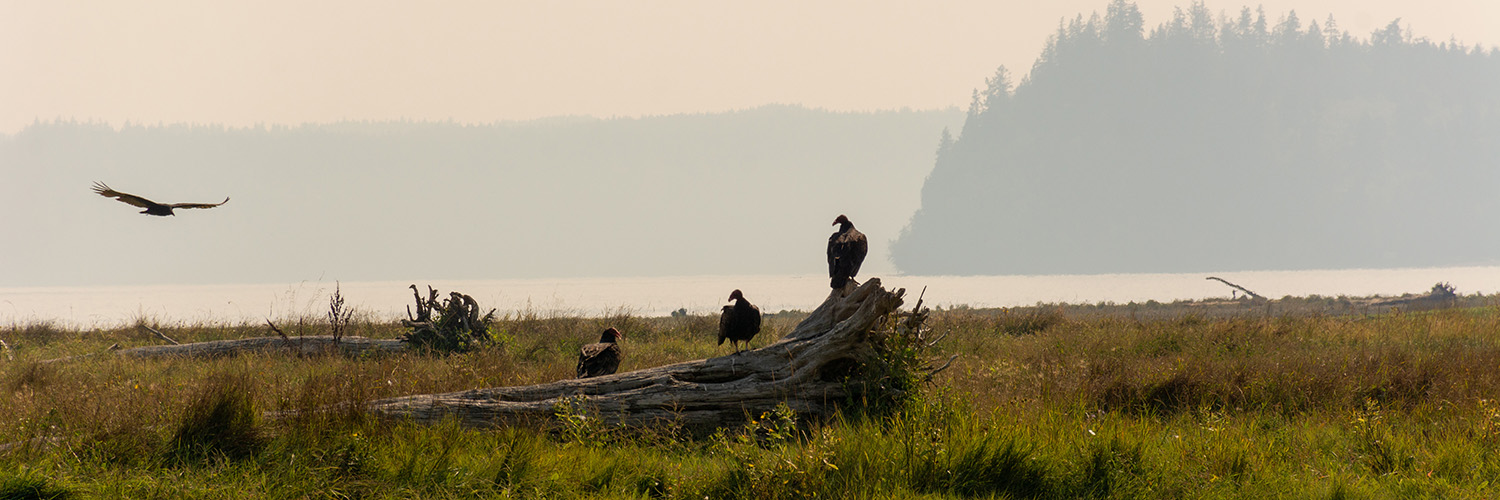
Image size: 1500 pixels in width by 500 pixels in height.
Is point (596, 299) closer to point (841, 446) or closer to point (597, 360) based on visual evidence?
point (597, 360)

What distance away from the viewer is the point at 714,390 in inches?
316

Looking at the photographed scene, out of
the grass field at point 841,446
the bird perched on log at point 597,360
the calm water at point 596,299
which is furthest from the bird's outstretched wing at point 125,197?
the calm water at point 596,299

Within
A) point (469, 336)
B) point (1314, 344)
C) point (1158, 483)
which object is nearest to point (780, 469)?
point (1158, 483)

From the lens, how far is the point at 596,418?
7.41 meters

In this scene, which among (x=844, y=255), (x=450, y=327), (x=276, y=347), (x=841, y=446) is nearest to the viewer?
(x=841, y=446)

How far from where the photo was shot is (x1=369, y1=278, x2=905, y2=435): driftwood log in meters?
7.73

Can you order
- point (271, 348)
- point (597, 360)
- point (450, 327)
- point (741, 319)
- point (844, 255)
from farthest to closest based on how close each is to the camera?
1. point (271, 348)
2. point (450, 327)
3. point (844, 255)
4. point (741, 319)
5. point (597, 360)

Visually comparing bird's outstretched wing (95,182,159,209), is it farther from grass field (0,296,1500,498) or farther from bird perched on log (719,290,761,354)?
bird perched on log (719,290,761,354)

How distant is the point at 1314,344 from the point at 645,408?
12393 mm

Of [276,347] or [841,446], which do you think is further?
[276,347]

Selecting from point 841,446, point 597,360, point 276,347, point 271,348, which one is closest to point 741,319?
point 597,360

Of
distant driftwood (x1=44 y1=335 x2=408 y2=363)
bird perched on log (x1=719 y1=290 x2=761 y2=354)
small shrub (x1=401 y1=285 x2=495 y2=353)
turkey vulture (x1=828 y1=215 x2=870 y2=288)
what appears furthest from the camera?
distant driftwood (x1=44 y1=335 x2=408 y2=363)

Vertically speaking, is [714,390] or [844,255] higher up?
[844,255]

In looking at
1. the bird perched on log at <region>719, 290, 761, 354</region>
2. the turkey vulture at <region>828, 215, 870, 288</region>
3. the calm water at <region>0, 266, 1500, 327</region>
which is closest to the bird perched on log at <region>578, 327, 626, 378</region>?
the bird perched on log at <region>719, 290, 761, 354</region>
